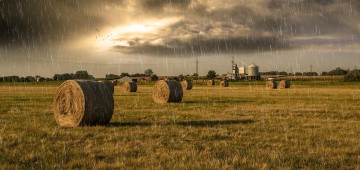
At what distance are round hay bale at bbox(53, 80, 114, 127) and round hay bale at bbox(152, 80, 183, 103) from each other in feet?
42.1

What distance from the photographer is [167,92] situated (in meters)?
28.1

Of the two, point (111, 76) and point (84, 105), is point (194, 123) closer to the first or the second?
point (84, 105)

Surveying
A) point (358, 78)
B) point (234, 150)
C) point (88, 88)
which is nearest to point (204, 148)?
point (234, 150)

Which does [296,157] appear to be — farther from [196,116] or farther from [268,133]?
[196,116]

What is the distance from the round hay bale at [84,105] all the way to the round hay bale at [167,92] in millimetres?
12824

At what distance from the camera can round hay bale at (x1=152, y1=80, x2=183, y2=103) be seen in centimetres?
2797

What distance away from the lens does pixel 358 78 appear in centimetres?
8881

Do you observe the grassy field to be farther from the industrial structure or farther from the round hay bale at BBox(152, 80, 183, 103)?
the industrial structure

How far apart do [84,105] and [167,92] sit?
1404cm

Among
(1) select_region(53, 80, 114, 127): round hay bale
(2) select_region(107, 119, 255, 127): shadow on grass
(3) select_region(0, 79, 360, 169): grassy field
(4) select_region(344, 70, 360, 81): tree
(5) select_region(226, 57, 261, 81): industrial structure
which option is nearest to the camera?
(3) select_region(0, 79, 360, 169): grassy field

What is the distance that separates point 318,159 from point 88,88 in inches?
370

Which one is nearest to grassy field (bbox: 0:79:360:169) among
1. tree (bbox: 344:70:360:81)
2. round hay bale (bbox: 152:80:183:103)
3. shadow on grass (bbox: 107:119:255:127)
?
shadow on grass (bbox: 107:119:255:127)

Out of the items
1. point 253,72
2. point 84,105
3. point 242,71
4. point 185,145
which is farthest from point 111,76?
point 185,145

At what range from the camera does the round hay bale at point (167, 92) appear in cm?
2797
